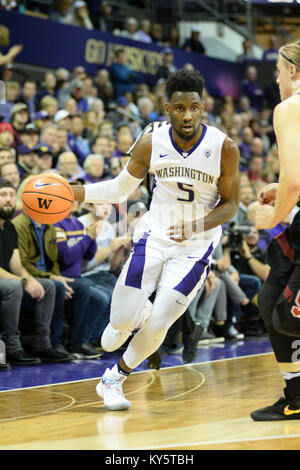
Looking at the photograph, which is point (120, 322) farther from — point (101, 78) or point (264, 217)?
point (101, 78)

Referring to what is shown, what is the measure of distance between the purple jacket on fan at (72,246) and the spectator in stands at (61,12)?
7722 mm

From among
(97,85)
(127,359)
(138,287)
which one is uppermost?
(97,85)

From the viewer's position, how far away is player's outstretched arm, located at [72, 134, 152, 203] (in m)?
5.63

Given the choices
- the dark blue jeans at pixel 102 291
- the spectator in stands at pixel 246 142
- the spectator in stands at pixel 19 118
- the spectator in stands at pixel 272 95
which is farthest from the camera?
the spectator in stands at pixel 272 95

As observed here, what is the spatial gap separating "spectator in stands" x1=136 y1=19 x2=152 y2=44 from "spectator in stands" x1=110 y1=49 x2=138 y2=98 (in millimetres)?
1886

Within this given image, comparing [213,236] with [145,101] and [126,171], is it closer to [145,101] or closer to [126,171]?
[126,171]

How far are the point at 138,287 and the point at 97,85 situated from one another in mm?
10094

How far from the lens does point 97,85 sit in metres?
14.8

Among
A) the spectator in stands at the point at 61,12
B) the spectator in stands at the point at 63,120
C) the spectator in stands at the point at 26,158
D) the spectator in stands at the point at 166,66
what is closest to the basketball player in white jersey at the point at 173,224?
the spectator in stands at the point at 26,158

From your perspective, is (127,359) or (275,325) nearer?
(275,325)

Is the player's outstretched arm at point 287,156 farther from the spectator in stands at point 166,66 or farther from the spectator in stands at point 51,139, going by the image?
the spectator in stands at point 166,66

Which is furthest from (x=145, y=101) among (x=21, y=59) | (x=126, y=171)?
(x=126, y=171)

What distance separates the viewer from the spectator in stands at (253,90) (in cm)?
1911

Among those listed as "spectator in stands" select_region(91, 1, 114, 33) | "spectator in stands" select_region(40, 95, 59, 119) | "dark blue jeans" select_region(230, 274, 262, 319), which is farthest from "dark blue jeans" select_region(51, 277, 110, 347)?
"spectator in stands" select_region(91, 1, 114, 33)
